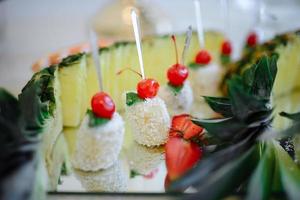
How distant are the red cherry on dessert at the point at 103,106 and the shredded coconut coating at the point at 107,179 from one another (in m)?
0.10

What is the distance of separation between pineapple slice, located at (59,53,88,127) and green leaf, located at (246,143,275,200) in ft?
1.14

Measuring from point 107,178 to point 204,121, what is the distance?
0.59 ft

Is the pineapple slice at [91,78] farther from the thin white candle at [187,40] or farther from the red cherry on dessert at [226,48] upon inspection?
the red cherry on dessert at [226,48]

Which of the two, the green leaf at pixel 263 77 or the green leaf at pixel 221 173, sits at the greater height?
the green leaf at pixel 263 77

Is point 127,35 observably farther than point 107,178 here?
Yes

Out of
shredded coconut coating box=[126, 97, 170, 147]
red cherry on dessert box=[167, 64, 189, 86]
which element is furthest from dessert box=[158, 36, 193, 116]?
shredded coconut coating box=[126, 97, 170, 147]

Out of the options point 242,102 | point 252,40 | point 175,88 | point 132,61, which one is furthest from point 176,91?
point 252,40

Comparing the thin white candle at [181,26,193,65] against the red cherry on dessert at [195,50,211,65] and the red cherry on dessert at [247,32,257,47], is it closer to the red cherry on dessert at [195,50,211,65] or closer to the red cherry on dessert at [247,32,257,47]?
the red cherry on dessert at [195,50,211,65]

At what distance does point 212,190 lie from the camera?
1.81 feet

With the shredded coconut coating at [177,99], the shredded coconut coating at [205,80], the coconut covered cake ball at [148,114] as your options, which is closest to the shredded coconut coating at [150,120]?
the coconut covered cake ball at [148,114]

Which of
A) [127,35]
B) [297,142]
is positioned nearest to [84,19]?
[127,35]

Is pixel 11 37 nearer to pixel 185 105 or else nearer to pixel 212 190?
pixel 185 105

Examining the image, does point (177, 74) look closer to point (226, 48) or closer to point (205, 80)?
point (205, 80)

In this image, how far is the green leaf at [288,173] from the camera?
55 cm
